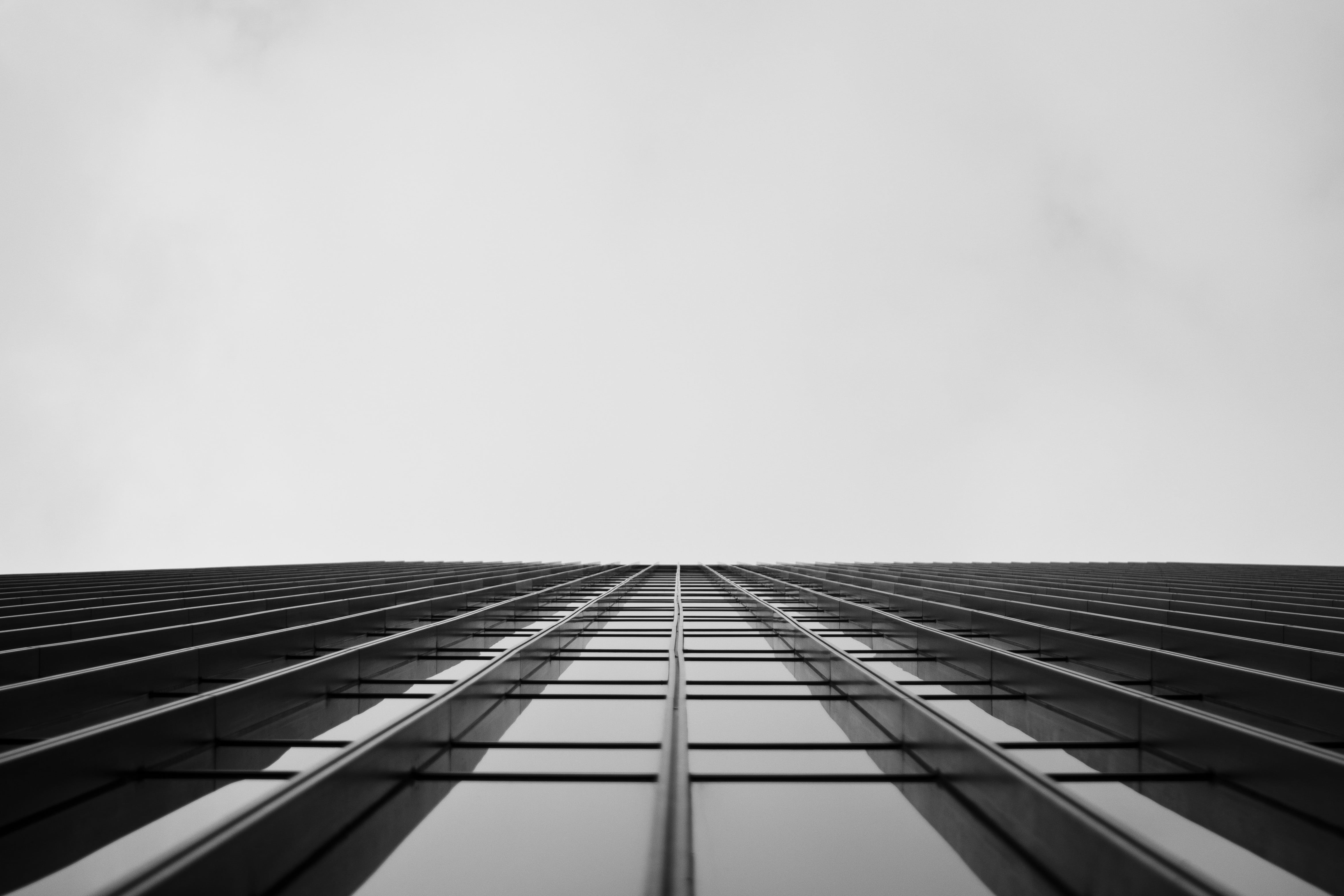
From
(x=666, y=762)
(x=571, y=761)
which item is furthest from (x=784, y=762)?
(x=571, y=761)

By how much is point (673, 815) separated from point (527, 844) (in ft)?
8.10

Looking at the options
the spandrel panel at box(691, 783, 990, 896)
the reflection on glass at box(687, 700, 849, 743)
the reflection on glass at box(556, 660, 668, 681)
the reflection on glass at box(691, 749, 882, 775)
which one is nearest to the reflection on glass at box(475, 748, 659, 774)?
the reflection on glass at box(691, 749, 882, 775)

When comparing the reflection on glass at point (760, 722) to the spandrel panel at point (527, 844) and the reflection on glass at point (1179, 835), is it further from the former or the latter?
the reflection on glass at point (1179, 835)

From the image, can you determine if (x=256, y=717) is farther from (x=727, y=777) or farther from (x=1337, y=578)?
(x=1337, y=578)

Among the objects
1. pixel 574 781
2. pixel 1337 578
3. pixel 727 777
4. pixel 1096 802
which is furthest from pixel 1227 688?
pixel 1337 578

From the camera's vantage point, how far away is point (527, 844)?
674 centimetres

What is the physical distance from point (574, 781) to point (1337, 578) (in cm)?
3608

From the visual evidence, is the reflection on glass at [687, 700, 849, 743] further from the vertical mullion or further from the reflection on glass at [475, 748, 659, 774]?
the reflection on glass at [475, 748, 659, 774]

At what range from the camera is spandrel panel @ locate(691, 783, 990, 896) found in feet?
20.8

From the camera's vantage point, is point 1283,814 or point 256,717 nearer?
point 1283,814

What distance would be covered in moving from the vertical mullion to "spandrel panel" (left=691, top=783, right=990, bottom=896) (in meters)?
0.53

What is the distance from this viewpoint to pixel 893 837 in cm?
723

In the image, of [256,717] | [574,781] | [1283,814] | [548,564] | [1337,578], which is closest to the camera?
[1283,814]

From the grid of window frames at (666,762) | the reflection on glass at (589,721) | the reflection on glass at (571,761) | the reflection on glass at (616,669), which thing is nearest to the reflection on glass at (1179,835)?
the grid of window frames at (666,762)
